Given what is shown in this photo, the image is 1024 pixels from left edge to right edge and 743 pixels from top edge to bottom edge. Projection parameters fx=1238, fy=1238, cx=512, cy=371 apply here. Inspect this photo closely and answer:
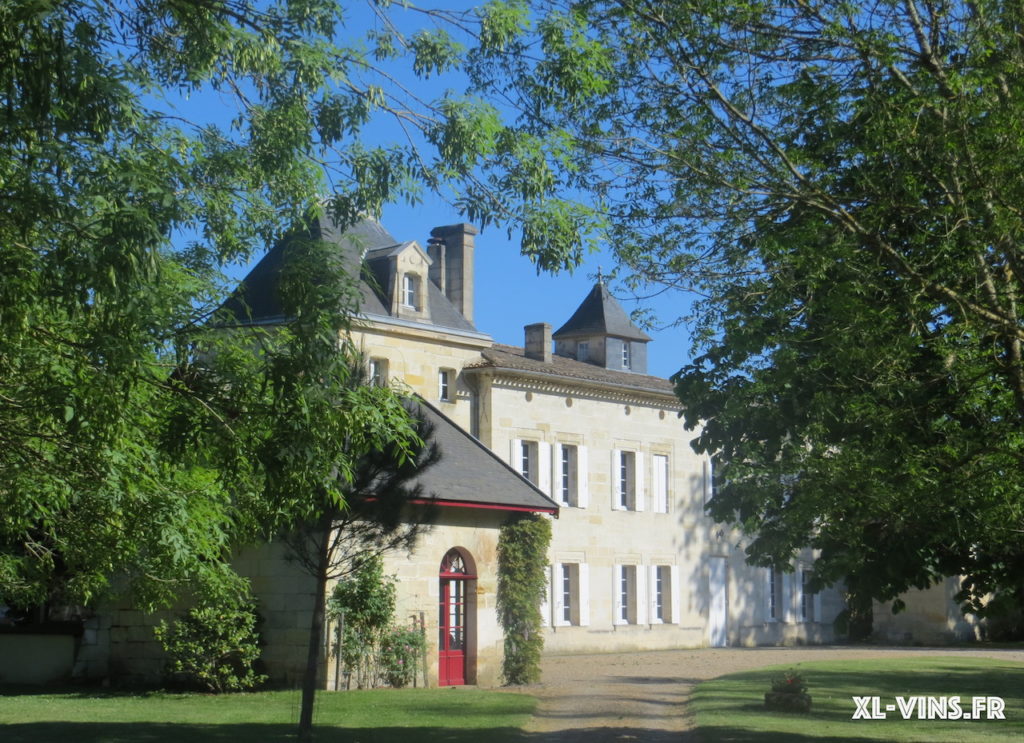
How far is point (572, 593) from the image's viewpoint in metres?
33.0

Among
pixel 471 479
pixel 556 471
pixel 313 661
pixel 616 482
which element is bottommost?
pixel 313 661

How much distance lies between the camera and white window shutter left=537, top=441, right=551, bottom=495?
1288 inches

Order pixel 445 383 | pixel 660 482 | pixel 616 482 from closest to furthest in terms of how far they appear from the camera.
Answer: pixel 445 383, pixel 616 482, pixel 660 482

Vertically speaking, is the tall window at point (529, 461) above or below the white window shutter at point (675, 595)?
above

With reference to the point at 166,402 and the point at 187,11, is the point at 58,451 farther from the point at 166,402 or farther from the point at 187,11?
the point at 187,11

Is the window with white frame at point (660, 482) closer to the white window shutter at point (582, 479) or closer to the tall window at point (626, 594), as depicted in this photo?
the tall window at point (626, 594)

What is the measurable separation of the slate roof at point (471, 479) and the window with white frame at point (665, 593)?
1328 centimetres

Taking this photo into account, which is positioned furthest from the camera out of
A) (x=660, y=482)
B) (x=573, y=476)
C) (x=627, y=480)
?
(x=660, y=482)

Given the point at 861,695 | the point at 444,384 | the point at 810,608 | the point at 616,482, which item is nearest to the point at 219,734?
the point at 861,695

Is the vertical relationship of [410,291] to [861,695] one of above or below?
above

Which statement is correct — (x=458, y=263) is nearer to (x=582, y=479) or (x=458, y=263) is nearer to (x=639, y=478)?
(x=582, y=479)

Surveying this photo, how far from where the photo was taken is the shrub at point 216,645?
19.2m

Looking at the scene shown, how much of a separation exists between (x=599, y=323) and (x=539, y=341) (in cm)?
392

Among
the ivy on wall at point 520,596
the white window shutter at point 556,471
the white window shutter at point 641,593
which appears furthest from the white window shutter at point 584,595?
the ivy on wall at point 520,596
